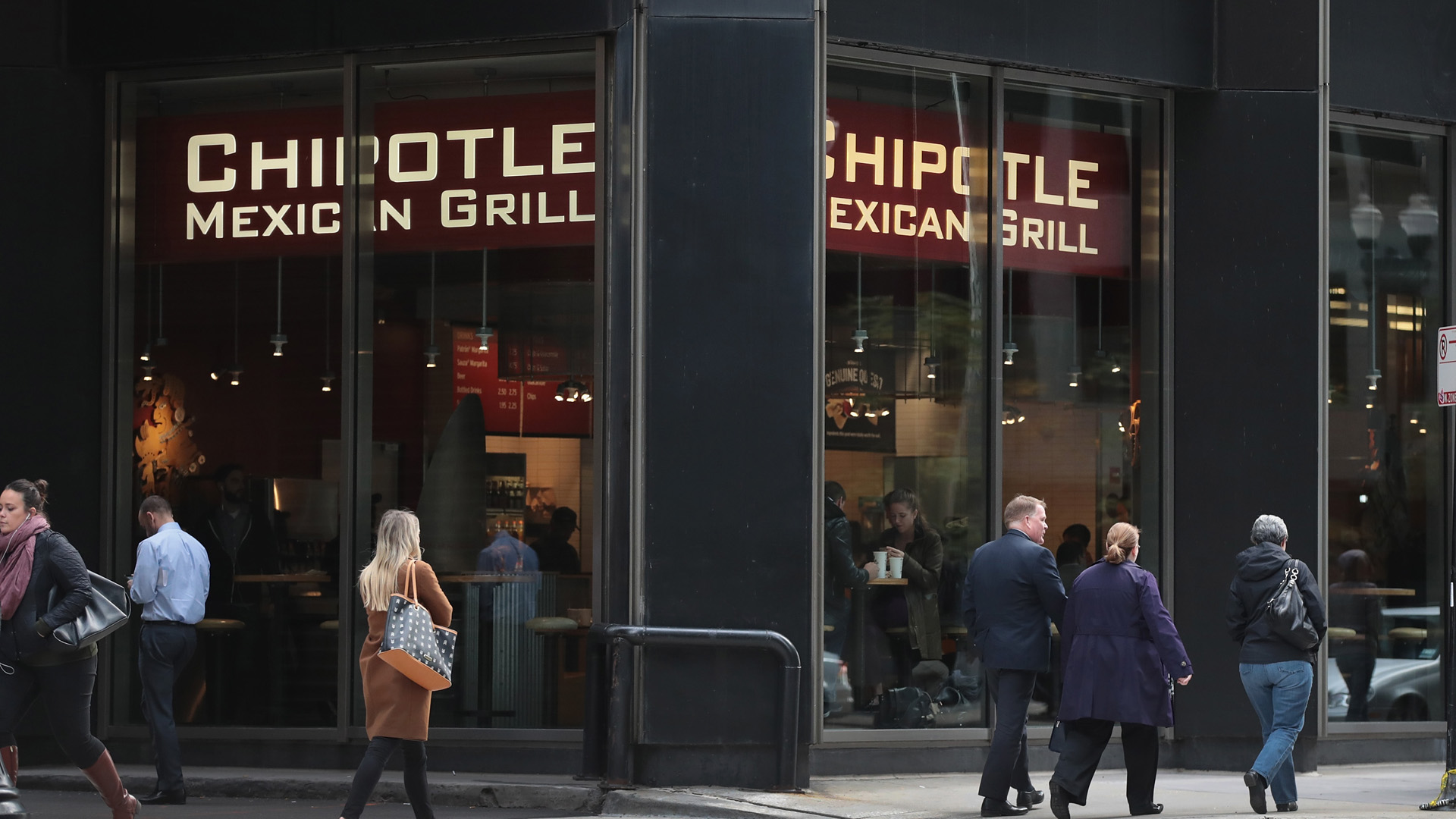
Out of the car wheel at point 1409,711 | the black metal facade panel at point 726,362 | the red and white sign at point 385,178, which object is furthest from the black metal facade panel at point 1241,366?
the red and white sign at point 385,178

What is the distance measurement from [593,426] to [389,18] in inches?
118

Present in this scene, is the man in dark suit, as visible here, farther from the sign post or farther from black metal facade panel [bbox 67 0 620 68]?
black metal facade panel [bbox 67 0 620 68]

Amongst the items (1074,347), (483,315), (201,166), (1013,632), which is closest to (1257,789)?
(1013,632)

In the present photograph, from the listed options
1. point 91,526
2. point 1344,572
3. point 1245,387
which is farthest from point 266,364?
point 1344,572

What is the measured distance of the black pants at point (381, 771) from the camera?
8195 millimetres

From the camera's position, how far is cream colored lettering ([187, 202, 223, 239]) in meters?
12.1

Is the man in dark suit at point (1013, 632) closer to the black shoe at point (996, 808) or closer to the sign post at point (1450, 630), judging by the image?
the black shoe at point (996, 808)

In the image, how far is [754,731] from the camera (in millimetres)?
10117

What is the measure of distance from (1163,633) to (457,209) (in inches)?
209

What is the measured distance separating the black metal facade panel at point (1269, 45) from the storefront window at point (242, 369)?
6138mm

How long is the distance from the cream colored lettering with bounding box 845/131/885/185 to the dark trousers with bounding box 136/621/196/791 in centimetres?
510

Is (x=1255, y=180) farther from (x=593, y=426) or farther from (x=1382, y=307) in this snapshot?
(x=593, y=426)

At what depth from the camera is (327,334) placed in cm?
1178

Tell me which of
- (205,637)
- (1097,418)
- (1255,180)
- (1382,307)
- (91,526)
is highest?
(1255,180)
